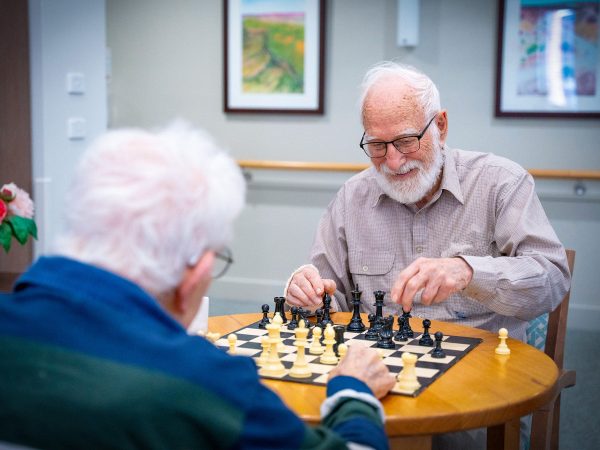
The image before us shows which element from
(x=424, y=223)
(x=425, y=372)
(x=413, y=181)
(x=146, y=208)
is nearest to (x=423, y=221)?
(x=424, y=223)

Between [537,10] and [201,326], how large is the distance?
4.05 meters

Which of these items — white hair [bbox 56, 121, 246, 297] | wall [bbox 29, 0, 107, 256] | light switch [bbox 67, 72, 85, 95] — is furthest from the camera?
light switch [bbox 67, 72, 85, 95]

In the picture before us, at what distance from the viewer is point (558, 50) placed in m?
5.61

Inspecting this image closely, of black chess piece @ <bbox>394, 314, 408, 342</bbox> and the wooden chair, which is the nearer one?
black chess piece @ <bbox>394, 314, 408, 342</bbox>

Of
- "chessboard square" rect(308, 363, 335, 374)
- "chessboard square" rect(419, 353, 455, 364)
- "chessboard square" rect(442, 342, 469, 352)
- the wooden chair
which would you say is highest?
"chessboard square" rect(308, 363, 335, 374)

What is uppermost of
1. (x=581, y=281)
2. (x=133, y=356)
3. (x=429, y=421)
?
(x=133, y=356)

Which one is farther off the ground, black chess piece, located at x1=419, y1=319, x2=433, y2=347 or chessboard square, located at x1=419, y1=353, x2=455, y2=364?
black chess piece, located at x1=419, y1=319, x2=433, y2=347

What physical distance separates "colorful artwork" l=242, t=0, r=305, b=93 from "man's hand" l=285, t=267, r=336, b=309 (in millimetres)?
3629

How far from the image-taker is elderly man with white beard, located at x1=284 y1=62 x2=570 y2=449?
106 inches

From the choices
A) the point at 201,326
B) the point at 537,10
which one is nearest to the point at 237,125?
the point at 537,10

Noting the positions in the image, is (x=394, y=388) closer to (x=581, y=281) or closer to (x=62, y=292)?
(x=62, y=292)

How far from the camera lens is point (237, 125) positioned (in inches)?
255

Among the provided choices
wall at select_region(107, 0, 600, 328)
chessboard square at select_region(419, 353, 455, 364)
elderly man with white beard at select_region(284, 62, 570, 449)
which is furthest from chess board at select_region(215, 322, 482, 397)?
wall at select_region(107, 0, 600, 328)

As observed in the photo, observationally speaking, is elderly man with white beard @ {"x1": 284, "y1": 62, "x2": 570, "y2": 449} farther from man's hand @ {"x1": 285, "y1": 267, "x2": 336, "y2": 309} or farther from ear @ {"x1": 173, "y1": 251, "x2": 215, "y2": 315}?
ear @ {"x1": 173, "y1": 251, "x2": 215, "y2": 315}
